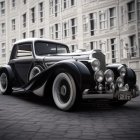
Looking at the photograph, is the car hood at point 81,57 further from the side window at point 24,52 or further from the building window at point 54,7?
the building window at point 54,7

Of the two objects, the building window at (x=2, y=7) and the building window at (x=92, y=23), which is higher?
the building window at (x=2, y=7)

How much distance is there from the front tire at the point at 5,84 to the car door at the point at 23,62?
294 millimetres

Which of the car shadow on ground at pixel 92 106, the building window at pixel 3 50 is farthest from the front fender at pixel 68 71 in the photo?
the building window at pixel 3 50

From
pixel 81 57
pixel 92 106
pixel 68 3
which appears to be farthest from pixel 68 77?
pixel 68 3

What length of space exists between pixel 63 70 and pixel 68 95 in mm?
499

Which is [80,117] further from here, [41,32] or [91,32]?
[41,32]

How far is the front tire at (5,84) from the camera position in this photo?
7.46 metres

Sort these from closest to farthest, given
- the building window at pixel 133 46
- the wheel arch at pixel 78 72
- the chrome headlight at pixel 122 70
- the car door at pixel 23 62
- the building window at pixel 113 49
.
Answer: the wheel arch at pixel 78 72 → the chrome headlight at pixel 122 70 → the car door at pixel 23 62 → the building window at pixel 133 46 → the building window at pixel 113 49

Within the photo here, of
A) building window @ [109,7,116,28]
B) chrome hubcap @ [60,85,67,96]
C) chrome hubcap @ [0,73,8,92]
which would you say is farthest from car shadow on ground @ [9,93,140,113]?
building window @ [109,7,116,28]

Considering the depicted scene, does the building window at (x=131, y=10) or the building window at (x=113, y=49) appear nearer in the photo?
the building window at (x=131, y=10)

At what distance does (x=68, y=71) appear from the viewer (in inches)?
Answer: 203

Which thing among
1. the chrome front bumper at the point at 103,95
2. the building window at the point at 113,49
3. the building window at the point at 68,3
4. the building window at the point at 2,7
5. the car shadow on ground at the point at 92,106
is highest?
the building window at the point at 2,7

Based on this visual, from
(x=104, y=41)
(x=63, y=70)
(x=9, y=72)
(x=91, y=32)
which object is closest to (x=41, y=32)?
(x=91, y=32)

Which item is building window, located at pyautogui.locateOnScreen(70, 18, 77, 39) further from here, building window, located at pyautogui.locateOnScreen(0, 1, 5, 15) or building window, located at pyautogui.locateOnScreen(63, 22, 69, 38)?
building window, located at pyautogui.locateOnScreen(0, 1, 5, 15)
